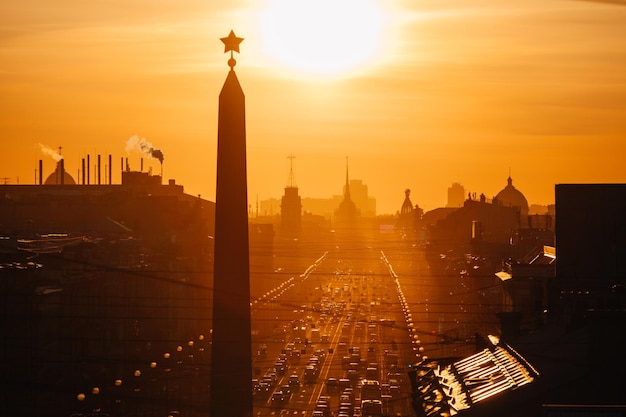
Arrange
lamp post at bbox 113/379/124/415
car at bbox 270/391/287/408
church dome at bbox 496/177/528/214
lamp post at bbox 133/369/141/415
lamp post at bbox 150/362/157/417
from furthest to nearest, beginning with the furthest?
1. church dome at bbox 496/177/528/214
2. car at bbox 270/391/287/408
3. lamp post at bbox 150/362/157/417
4. lamp post at bbox 133/369/141/415
5. lamp post at bbox 113/379/124/415

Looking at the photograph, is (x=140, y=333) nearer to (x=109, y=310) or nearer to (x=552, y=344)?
(x=109, y=310)

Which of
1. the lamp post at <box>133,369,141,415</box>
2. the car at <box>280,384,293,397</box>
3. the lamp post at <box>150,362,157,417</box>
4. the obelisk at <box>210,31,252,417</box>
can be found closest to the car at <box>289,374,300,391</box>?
the car at <box>280,384,293,397</box>

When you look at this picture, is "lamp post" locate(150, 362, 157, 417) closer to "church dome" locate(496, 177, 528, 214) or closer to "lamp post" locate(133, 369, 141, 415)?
"lamp post" locate(133, 369, 141, 415)

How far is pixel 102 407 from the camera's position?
124ft

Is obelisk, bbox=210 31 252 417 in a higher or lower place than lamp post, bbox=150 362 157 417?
higher

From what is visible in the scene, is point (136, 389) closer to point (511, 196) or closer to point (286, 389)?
point (286, 389)

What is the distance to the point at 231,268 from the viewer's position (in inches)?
1062

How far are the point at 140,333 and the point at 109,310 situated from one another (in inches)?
72.4

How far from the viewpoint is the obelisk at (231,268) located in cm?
2675

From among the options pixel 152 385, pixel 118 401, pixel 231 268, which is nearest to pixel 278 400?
pixel 152 385

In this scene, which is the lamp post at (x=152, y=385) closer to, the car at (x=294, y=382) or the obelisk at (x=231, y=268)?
the car at (x=294, y=382)

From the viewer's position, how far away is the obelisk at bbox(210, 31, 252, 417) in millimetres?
26750

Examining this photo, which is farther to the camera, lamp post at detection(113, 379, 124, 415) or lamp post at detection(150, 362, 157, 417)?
lamp post at detection(150, 362, 157, 417)

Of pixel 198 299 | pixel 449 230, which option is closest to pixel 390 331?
pixel 198 299
